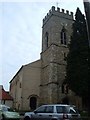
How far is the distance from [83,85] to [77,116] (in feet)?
47.3

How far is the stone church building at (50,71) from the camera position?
3638cm

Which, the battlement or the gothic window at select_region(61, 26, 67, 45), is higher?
the battlement

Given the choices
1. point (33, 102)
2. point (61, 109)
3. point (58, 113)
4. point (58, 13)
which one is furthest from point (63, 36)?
point (58, 113)

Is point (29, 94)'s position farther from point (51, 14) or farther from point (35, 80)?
point (51, 14)

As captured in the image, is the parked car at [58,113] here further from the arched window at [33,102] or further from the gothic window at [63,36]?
the gothic window at [63,36]

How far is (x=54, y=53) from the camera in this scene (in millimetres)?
38469

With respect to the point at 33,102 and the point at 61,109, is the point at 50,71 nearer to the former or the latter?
the point at 33,102

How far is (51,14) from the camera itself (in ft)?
137

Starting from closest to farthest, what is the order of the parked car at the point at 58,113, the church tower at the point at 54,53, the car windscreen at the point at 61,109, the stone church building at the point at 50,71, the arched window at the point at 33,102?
the parked car at the point at 58,113 → the car windscreen at the point at 61,109 → the church tower at the point at 54,53 → the stone church building at the point at 50,71 → the arched window at the point at 33,102

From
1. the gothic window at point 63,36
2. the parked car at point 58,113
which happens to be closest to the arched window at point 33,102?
the gothic window at point 63,36

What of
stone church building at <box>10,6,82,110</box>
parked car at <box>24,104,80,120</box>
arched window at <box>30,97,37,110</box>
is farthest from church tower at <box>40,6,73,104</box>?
parked car at <box>24,104,80,120</box>

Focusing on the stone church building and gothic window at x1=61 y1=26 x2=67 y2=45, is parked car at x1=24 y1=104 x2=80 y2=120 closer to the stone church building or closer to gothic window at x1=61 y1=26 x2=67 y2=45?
the stone church building

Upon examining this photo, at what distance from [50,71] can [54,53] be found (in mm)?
3269

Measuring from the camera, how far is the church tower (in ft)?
118
